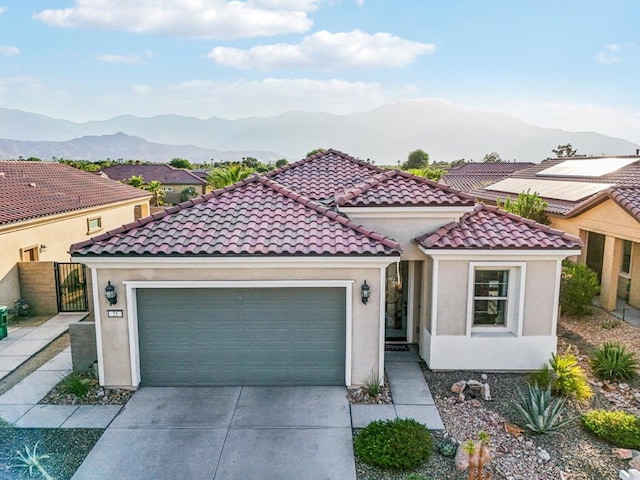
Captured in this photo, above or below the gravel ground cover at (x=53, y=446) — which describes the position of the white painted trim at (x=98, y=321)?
above

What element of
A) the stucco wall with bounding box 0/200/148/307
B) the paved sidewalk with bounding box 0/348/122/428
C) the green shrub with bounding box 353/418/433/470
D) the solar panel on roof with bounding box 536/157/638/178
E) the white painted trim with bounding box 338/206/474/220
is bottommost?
the paved sidewalk with bounding box 0/348/122/428

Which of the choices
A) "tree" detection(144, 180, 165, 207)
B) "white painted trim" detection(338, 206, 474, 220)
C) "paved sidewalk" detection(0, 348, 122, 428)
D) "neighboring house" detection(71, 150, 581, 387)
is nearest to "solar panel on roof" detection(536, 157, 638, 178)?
"neighboring house" detection(71, 150, 581, 387)

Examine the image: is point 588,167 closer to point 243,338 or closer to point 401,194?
point 401,194

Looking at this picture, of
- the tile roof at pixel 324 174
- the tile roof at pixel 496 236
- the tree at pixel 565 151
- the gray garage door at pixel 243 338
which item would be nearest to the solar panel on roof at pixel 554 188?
the tile roof at pixel 496 236

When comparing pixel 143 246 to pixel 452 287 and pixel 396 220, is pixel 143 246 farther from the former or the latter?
pixel 452 287

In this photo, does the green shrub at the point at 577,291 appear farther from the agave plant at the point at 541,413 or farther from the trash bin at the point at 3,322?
the trash bin at the point at 3,322

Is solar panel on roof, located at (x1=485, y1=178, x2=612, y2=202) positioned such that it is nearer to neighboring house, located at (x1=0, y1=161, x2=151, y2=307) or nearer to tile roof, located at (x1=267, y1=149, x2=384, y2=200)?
tile roof, located at (x1=267, y1=149, x2=384, y2=200)

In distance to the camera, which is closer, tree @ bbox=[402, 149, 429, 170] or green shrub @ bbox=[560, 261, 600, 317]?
green shrub @ bbox=[560, 261, 600, 317]
